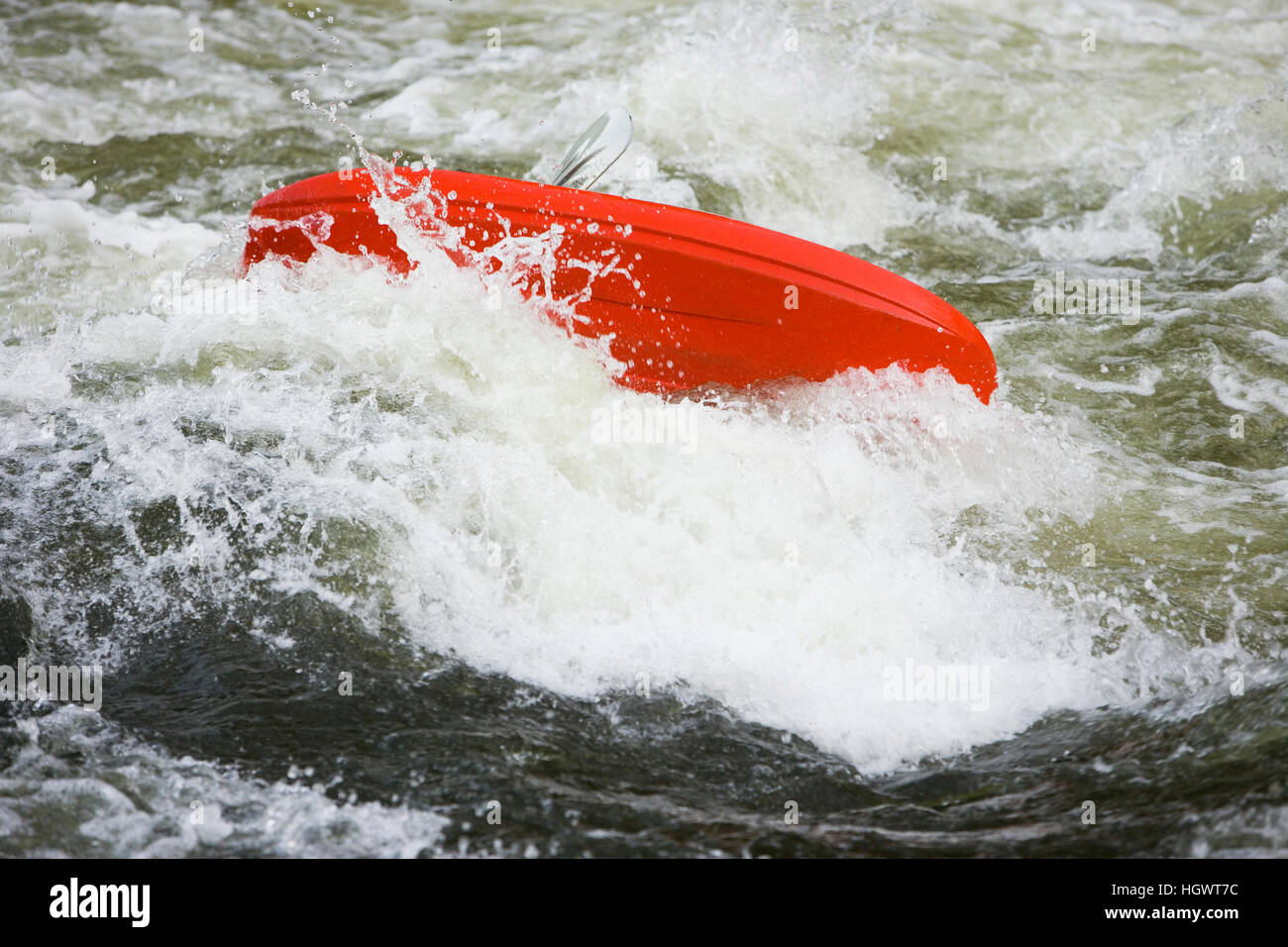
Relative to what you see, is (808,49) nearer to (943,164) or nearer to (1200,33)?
(943,164)

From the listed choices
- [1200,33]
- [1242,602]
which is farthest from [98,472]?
[1200,33]

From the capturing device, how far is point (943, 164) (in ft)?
17.1
